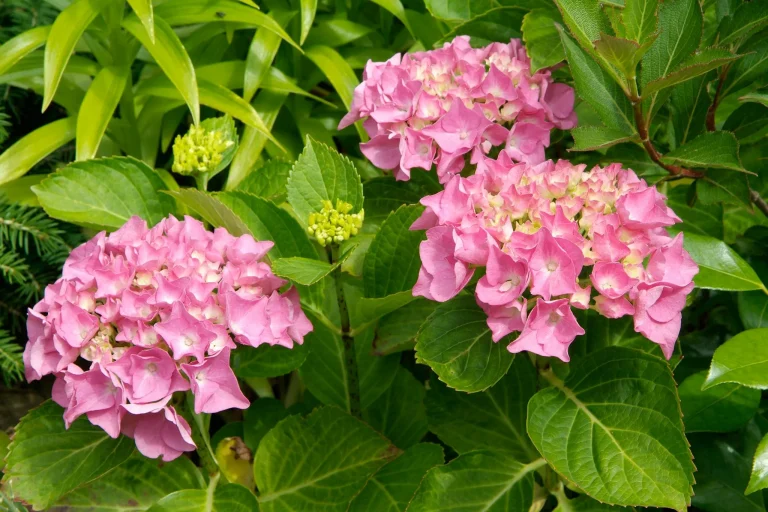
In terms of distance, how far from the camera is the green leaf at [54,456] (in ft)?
2.71

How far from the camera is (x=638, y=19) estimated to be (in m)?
0.83

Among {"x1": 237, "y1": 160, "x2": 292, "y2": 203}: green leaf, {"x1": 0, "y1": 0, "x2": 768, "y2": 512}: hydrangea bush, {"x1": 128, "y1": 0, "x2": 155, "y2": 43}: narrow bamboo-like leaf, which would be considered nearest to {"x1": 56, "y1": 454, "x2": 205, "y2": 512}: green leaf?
{"x1": 0, "y1": 0, "x2": 768, "y2": 512}: hydrangea bush

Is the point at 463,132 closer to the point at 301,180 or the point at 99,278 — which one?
the point at 301,180

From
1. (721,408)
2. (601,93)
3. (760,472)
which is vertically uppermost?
(601,93)

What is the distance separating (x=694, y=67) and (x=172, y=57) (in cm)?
76

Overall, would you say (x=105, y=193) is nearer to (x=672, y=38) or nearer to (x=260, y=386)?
(x=260, y=386)

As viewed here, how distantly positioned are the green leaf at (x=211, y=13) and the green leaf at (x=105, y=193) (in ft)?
1.20

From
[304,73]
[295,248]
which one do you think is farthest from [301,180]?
[304,73]

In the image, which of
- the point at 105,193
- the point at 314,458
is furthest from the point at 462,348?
the point at 105,193

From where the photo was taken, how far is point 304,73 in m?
1.48

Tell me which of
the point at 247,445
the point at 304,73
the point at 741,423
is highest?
the point at 304,73

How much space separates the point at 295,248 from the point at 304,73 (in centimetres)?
65

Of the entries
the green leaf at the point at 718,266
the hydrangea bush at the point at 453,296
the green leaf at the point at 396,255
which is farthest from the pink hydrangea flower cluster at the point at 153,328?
the green leaf at the point at 718,266

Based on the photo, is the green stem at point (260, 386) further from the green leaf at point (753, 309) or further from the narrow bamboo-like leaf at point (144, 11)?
the green leaf at point (753, 309)
